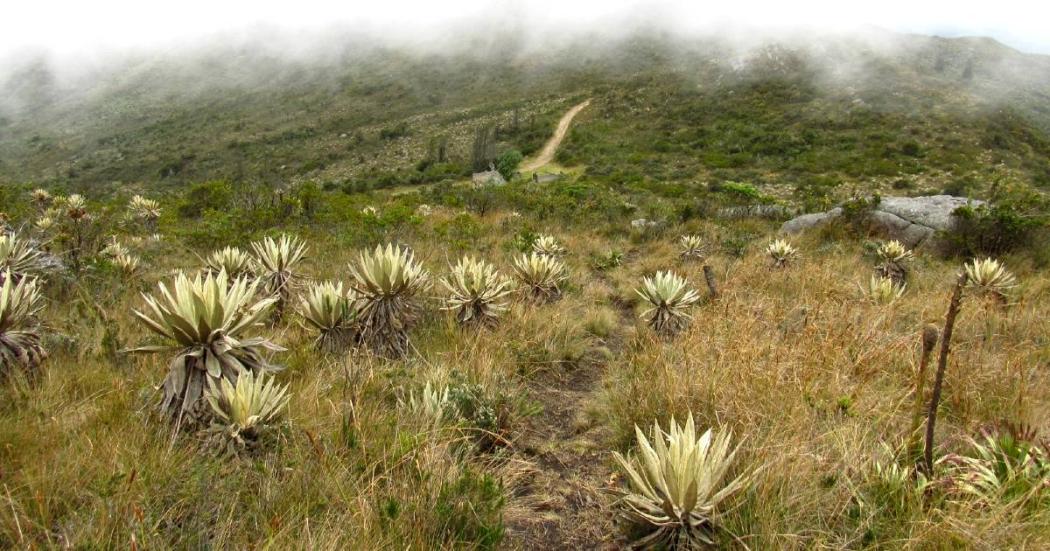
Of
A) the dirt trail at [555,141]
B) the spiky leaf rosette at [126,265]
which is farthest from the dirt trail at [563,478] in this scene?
the dirt trail at [555,141]

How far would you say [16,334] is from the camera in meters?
2.72

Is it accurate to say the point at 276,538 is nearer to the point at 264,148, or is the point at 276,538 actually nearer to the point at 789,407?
the point at 789,407

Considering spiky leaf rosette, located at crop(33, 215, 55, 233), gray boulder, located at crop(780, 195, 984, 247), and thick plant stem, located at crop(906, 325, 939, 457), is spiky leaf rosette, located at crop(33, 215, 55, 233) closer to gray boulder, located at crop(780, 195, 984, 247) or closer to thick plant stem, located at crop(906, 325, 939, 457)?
thick plant stem, located at crop(906, 325, 939, 457)

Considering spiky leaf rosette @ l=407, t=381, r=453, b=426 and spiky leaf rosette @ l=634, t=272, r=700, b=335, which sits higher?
spiky leaf rosette @ l=407, t=381, r=453, b=426

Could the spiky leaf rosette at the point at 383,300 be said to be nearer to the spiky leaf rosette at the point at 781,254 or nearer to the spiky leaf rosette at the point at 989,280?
the spiky leaf rosette at the point at 781,254

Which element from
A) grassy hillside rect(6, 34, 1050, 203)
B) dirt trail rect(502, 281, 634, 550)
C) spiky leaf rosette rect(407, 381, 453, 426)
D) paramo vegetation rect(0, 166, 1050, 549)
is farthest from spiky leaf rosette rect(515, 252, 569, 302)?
grassy hillside rect(6, 34, 1050, 203)

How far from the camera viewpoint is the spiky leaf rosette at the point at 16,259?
4191mm

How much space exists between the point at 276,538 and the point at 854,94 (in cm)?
4865

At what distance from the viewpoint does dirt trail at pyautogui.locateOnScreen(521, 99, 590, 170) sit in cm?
3480

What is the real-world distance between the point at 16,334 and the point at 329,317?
1.67m

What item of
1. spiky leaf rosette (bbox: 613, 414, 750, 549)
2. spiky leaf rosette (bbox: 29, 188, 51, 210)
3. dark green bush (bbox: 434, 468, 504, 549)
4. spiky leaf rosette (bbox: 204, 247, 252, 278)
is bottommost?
spiky leaf rosette (bbox: 29, 188, 51, 210)

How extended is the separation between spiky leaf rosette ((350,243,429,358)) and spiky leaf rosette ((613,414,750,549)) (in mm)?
2391

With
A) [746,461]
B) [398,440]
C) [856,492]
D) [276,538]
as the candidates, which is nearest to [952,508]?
[856,492]

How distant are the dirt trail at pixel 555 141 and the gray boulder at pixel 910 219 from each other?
77.6 ft
